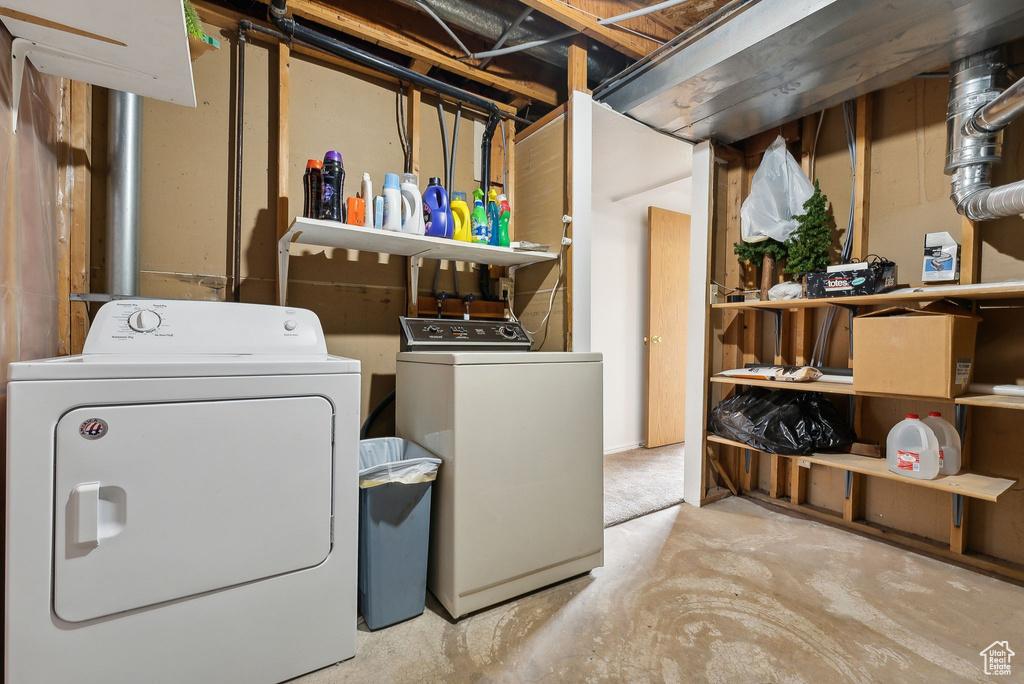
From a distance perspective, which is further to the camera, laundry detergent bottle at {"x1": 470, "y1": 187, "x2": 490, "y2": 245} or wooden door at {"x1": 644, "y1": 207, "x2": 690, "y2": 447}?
wooden door at {"x1": 644, "y1": 207, "x2": 690, "y2": 447}

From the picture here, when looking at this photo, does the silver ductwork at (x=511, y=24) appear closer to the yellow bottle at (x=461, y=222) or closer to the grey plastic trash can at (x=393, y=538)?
the yellow bottle at (x=461, y=222)

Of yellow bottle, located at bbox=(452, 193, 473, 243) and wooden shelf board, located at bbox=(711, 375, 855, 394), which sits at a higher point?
yellow bottle, located at bbox=(452, 193, 473, 243)

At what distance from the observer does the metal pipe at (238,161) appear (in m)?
1.86

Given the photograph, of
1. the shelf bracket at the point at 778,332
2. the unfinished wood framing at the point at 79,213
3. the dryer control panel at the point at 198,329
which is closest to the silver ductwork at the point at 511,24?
the unfinished wood framing at the point at 79,213

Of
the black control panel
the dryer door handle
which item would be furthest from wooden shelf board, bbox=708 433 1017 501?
the dryer door handle

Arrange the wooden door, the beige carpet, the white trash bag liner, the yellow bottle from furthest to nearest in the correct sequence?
the wooden door → the beige carpet → the yellow bottle → the white trash bag liner

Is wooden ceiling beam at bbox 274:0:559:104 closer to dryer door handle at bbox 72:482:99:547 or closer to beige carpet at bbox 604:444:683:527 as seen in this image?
dryer door handle at bbox 72:482:99:547

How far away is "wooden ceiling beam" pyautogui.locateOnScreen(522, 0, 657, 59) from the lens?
1.83m

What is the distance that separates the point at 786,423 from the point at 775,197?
3.95ft

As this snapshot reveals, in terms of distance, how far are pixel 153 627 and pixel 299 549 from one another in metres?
0.34

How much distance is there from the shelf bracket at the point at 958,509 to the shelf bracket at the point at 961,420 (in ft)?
0.79

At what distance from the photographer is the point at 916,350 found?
5.78 feet

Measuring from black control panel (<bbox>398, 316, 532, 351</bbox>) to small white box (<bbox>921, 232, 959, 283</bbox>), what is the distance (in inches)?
69.6

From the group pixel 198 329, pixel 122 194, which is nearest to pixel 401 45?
pixel 122 194
